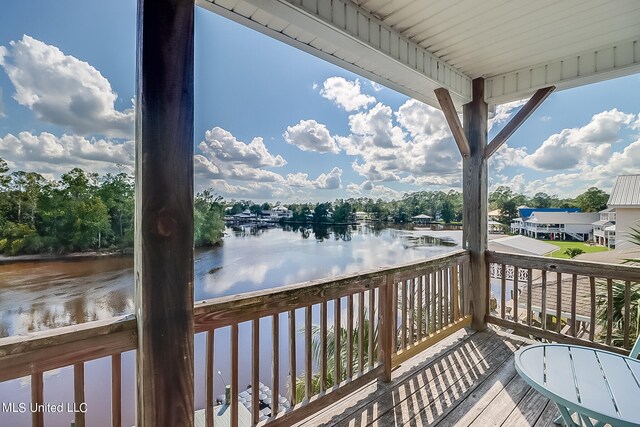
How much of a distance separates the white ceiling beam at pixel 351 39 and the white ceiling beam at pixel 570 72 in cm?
52

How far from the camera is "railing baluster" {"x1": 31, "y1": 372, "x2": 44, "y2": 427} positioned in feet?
3.39

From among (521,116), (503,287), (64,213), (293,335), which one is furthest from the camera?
(503,287)

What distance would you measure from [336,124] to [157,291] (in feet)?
21.7

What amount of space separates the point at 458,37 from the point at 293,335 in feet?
8.42

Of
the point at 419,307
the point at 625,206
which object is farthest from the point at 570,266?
the point at 419,307

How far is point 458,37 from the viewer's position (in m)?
2.46

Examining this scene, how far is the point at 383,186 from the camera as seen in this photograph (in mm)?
5926

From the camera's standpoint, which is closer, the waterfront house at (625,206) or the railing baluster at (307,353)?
the railing baluster at (307,353)

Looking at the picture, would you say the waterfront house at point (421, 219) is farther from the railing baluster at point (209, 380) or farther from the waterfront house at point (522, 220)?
the railing baluster at point (209, 380)

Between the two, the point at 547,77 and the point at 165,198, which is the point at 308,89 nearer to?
the point at 547,77

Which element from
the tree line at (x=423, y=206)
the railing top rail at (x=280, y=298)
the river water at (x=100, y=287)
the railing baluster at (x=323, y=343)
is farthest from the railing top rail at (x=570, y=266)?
the railing baluster at (x=323, y=343)

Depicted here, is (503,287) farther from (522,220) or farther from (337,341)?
(337,341)

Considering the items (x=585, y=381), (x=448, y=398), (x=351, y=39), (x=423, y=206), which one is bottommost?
(x=448, y=398)

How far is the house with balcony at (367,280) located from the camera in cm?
111
